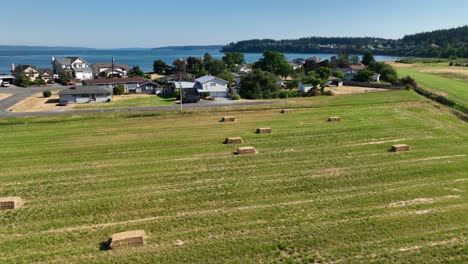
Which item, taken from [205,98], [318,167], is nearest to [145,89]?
[205,98]

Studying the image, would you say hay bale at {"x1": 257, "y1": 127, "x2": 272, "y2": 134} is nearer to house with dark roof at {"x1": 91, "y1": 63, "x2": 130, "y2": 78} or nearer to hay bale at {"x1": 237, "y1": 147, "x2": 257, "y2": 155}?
hay bale at {"x1": 237, "y1": 147, "x2": 257, "y2": 155}

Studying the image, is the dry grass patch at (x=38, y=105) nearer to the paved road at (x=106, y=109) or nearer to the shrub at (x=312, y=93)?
the paved road at (x=106, y=109)

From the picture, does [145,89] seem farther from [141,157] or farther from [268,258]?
[268,258]

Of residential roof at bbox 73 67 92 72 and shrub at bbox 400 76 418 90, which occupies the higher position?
residential roof at bbox 73 67 92 72

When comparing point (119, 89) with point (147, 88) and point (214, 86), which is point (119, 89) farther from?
point (214, 86)

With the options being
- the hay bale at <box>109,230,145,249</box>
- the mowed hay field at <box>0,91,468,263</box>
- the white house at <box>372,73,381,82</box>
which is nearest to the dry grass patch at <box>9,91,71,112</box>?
the mowed hay field at <box>0,91,468,263</box>
